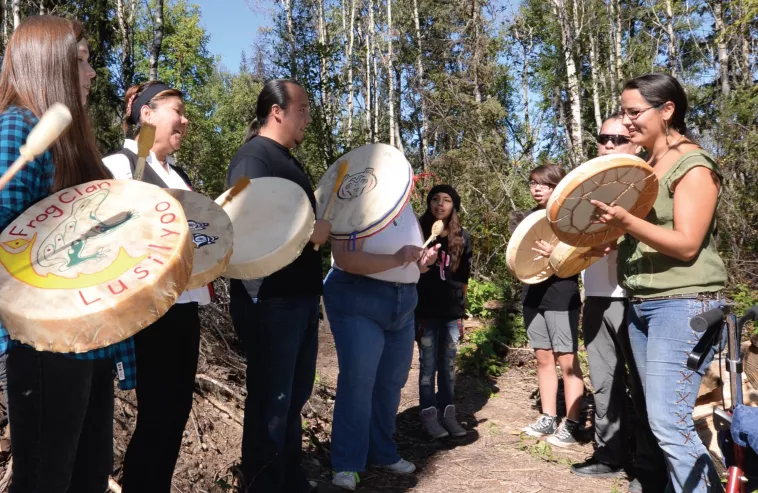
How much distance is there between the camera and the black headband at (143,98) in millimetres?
2881

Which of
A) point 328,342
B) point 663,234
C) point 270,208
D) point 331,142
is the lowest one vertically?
point 328,342

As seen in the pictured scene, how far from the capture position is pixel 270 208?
2.69 metres

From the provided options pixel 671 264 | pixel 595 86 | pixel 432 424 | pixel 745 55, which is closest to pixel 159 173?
pixel 671 264

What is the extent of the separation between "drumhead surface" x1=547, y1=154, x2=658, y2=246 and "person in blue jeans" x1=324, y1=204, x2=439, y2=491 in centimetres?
100

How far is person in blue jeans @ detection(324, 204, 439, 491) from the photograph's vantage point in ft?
11.6

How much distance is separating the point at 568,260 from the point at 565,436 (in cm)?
146

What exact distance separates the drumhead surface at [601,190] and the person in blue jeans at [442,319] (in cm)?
195

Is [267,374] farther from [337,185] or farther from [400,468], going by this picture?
[400,468]

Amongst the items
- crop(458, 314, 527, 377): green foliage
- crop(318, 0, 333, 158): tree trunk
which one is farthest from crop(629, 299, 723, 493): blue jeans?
crop(318, 0, 333, 158): tree trunk

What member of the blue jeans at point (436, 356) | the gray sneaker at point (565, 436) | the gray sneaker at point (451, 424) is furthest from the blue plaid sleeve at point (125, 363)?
the gray sneaker at point (565, 436)

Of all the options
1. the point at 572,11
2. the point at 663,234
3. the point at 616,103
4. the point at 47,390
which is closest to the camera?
the point at 47,390

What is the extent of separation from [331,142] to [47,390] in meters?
9.28

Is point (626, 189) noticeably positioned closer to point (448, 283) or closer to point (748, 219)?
point (448, 283)

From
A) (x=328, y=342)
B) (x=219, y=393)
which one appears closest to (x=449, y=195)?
(x=219, y=393)
